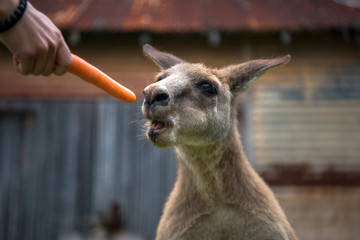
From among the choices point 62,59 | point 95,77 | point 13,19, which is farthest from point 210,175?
point 13,19

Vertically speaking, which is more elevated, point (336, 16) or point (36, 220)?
point (336, 16)

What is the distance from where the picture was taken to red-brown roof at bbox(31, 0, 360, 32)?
353 inches

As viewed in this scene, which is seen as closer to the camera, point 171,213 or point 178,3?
point 171,213

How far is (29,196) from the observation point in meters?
8.60

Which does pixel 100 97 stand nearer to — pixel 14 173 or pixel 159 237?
pixel 14 173

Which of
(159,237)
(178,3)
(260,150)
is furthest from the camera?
(178,3)

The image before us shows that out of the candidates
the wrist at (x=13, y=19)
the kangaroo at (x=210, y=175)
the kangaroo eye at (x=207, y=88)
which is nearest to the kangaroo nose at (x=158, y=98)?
the kangaroo at (x=210, y=175)

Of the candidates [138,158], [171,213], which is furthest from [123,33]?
[171,213]

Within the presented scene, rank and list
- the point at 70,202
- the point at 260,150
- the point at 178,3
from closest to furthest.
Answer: the point at 70,202 < the point at 260,150 < the point at 178,3

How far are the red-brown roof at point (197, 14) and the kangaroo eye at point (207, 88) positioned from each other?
231 inches

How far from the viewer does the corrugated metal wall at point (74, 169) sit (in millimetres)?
8508

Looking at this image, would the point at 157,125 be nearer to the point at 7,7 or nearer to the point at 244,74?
the point at 244,74

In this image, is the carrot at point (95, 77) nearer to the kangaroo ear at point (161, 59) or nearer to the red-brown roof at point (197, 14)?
the kangaroo ear at point (161, 59)

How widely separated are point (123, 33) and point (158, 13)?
1033mm
